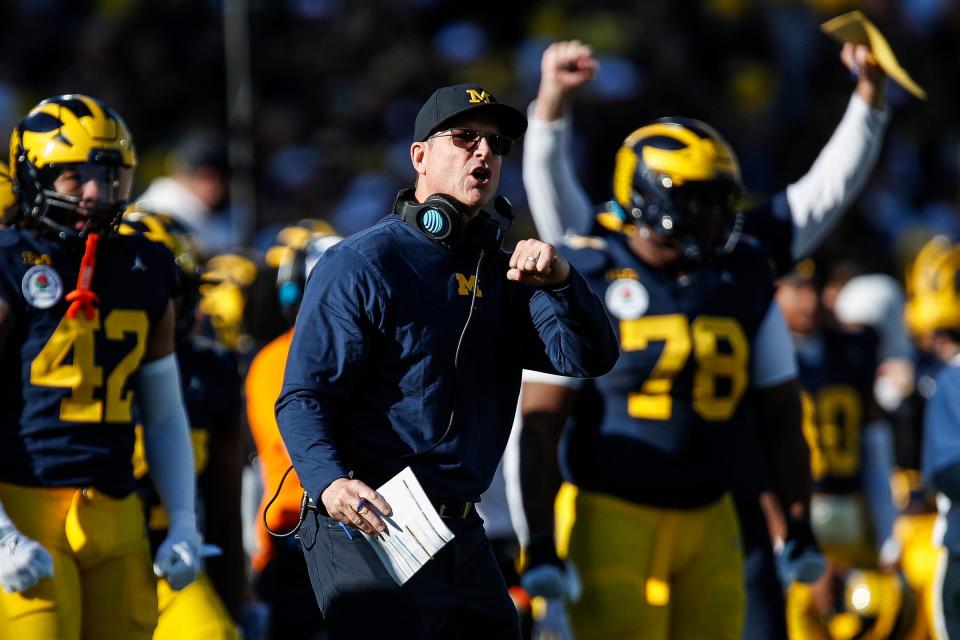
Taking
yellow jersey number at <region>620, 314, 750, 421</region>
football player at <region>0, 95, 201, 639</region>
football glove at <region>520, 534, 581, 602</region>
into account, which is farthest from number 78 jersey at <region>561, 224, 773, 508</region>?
football player at <region>0, 95, 201, 639</region>

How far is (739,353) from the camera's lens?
560 centimetres

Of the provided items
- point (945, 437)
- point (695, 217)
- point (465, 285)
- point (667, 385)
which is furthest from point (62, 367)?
point (945, 437)

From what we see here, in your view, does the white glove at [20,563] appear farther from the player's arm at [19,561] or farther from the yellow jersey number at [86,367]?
the yellow jersey number at [86,367]

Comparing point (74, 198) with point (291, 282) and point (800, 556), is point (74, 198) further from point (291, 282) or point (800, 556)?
point (800, 556)

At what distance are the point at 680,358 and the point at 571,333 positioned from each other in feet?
4.71

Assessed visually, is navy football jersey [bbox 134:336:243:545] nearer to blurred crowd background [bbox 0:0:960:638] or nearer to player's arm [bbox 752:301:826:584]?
player's arm [bbox 752:301:826:584]

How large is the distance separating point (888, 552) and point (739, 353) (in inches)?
110

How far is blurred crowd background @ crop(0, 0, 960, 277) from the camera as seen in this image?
41.5 ft

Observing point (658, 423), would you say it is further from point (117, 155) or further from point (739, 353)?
point (117, 155)

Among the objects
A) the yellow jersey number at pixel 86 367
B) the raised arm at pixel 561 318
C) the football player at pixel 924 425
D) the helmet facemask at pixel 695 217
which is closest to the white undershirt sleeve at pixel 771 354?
the helmet facemask at pixel 695 217

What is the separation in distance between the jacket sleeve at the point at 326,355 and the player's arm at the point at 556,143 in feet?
6.77

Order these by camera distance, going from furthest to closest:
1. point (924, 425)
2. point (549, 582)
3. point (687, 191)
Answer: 1. point (924, 425)
2. point (687, 191)
3. point (549, 582)

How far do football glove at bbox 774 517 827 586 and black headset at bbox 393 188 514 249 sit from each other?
202 cm

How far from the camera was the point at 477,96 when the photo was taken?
416 centimetres
